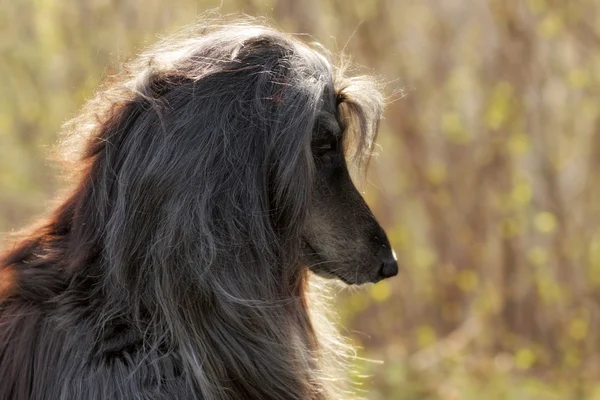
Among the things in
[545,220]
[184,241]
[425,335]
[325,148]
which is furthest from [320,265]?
[425,335]

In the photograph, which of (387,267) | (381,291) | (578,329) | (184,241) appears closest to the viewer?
(184,241)

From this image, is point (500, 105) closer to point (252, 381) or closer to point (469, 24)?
point (469, 24)

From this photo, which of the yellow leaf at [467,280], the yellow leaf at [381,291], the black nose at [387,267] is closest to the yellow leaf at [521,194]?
the yellow leaf at [467,280]

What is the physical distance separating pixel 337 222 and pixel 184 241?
0.60 m

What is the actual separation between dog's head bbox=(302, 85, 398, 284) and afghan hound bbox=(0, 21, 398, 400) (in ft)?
0.04

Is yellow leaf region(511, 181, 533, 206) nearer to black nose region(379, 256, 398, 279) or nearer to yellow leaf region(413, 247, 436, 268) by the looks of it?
yellow leaf region(413, 247, 436, 268)

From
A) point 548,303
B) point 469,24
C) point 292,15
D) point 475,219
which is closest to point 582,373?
point 548,303

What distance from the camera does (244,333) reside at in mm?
2939

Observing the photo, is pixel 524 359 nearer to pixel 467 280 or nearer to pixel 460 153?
pixel 467 280

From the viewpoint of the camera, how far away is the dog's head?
10.3 ft

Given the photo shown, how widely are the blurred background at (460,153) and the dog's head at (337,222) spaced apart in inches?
193

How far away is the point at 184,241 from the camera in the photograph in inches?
112

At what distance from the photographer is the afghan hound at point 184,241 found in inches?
112

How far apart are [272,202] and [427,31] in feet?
19.9
